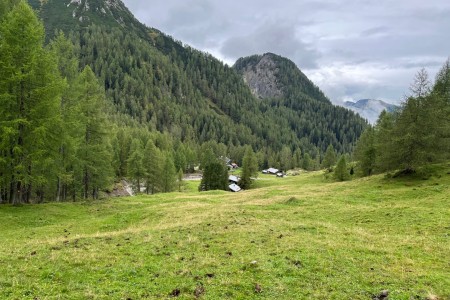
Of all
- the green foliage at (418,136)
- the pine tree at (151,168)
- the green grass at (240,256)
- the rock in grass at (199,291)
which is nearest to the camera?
the rock in grass at (199,291)

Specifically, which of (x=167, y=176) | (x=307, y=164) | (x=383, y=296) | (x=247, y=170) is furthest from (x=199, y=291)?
(x=307, y=164)

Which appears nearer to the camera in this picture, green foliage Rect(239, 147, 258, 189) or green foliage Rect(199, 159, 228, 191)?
green foliage Rect(199, 159, 228, 191)

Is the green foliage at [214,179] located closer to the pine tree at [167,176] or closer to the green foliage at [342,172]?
the pine tree at [167,176]

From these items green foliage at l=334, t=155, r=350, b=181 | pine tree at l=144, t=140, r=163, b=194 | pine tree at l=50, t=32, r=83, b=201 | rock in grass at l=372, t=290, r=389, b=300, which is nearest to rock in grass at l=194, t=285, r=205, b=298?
rock in grass at l=372, t=290, r=389, b=300

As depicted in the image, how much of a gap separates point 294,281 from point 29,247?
15.6 metres

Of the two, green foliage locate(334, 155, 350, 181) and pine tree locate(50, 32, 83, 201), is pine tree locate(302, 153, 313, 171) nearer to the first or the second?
green foliage locate(334, 155, 350, 181)

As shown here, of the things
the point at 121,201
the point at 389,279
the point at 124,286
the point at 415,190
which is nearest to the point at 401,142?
the point at 415,190

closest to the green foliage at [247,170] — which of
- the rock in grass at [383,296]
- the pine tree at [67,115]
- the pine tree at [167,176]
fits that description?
the pine tree at [167,176]

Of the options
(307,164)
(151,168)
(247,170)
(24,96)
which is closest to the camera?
(24,96)

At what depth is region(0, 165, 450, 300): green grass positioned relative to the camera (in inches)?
495

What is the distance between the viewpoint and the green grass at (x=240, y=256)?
1257 centimetres

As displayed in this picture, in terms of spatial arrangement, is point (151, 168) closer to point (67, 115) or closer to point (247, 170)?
point (247, 170)

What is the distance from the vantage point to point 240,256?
54.2 feet

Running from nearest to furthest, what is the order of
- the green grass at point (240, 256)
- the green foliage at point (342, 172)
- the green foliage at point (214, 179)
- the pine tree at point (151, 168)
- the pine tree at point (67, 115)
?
1. the green grass at point (240, 256)
2. the pine tree at point (67, 115)
3. the green foliage at point (342, 172)
4. the pine tree at point (151, 168)
5. the green foliage at point (214, 179)
